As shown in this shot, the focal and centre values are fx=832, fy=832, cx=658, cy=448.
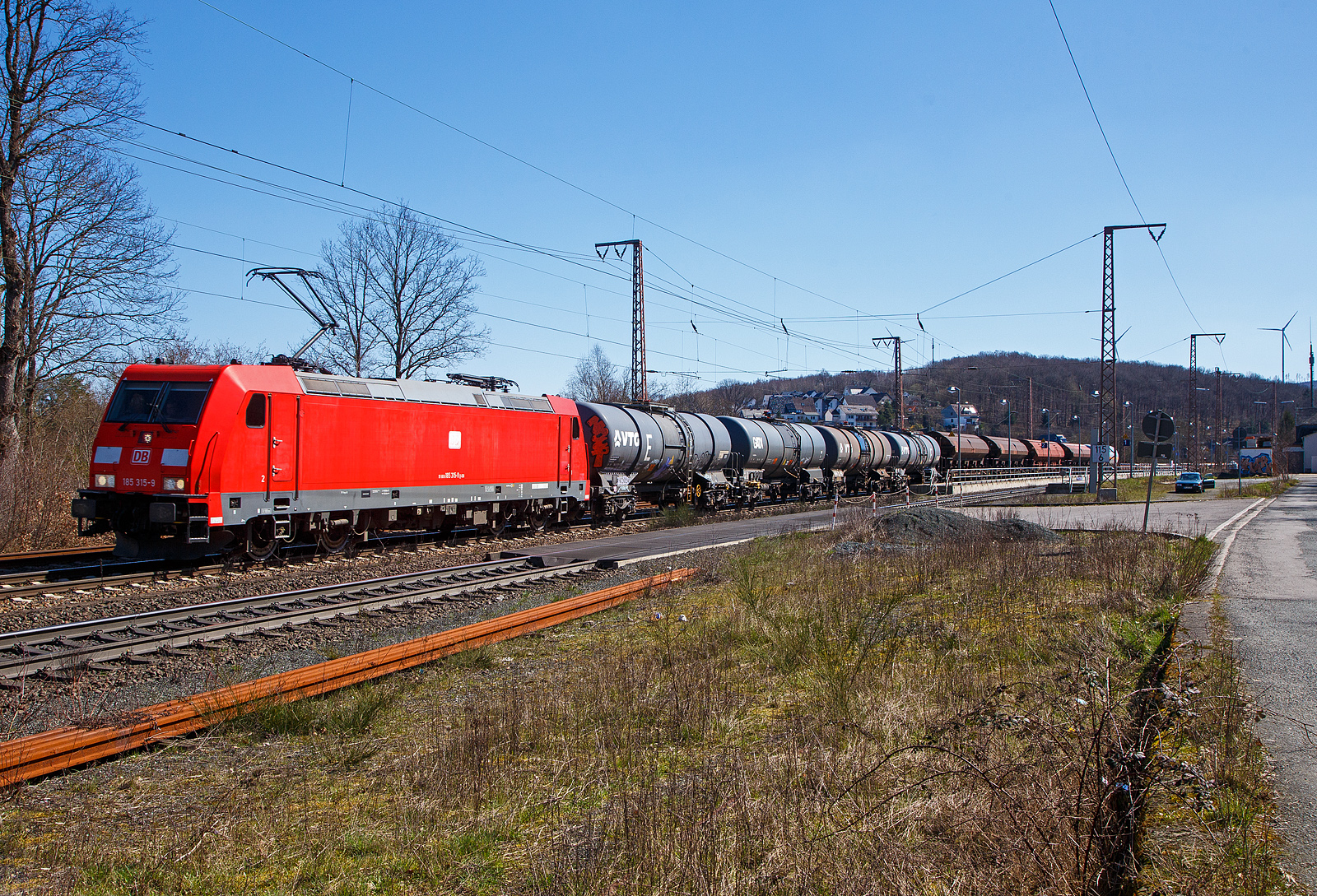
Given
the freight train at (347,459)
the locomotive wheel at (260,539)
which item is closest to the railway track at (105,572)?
the locomotive wheel at (260,539)

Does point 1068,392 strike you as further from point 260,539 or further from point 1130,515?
point 260,539

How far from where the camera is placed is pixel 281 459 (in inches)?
571

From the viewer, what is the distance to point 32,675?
7.54 m

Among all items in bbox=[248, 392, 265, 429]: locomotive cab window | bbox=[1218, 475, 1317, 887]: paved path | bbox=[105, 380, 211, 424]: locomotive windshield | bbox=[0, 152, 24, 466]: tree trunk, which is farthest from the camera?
bbox=[0, 152, 24, 466]: tree trunk

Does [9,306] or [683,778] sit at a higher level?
[9,306]

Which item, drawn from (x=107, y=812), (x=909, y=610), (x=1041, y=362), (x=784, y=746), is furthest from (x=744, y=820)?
(x=1041, y=362)

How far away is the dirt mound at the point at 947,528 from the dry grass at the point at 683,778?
8.42 m

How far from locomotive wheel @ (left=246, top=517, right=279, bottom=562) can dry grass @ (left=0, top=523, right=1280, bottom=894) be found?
7752 millimetres

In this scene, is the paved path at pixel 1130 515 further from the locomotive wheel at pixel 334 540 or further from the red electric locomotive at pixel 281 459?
the locomotive wheel at pixel 334 540

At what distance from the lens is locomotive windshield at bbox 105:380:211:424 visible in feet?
44.4

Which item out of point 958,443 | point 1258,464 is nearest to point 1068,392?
point 1258,464

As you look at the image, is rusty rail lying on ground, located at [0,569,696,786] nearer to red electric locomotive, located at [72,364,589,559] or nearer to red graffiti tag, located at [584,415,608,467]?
red electric locomotive, located at [72,364,589,559]

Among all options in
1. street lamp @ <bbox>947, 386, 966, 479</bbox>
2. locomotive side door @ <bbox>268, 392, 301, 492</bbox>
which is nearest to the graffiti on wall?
street lamp @ <bbox>947, 386, 966, 479</bbox>

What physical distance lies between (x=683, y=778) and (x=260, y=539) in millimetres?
12090
